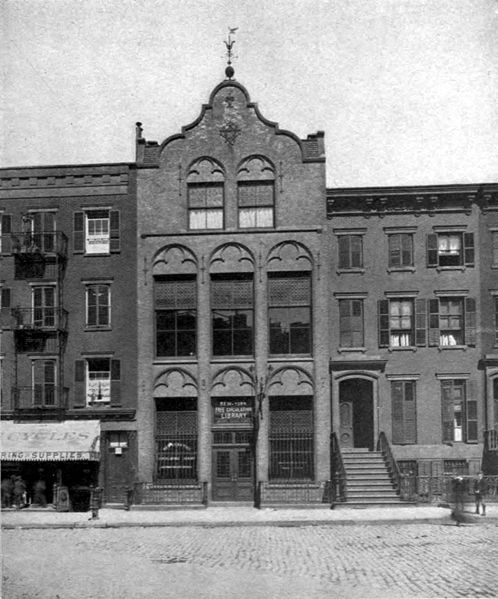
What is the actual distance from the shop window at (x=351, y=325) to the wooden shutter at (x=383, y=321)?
709 mm

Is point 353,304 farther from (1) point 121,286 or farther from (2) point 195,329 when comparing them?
(1) point 121,286

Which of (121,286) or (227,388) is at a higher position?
(121,286)

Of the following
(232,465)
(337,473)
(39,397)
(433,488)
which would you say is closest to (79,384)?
(39,397)

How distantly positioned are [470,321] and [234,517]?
12.1 m

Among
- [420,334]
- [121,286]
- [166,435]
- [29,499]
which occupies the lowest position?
[29,499]

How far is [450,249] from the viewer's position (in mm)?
32125

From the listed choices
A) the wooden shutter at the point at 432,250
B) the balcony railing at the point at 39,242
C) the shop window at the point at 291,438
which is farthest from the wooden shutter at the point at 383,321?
the balcony railing at the point at 39,242

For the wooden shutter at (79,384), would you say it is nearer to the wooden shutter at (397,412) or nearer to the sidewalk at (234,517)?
the sidewalk at (234,517)

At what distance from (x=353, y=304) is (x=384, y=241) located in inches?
110

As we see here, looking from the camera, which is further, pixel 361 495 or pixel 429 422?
pixel 429 422

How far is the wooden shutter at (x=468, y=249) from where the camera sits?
105ft

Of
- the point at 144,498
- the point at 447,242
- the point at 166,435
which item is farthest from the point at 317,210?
the point at 144,498

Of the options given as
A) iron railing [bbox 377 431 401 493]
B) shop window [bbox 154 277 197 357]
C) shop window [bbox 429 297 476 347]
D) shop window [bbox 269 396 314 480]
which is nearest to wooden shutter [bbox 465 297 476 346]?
shop window [bbox 429 297 476 347]

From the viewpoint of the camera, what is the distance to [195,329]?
3145 cm
